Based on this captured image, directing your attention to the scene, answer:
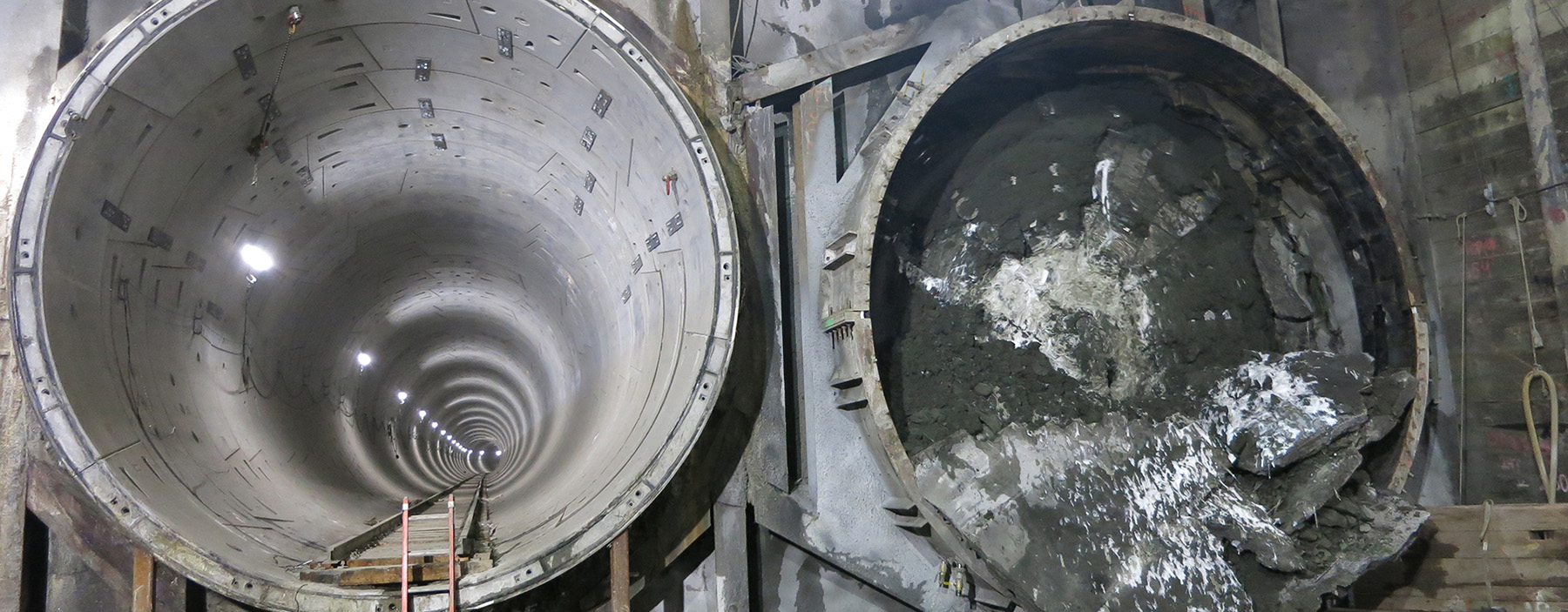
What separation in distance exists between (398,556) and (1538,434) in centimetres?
585

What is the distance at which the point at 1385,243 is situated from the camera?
393cm

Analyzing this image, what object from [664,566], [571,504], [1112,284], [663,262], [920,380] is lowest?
[664,566]

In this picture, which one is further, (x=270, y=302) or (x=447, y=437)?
(x=447, y=437)

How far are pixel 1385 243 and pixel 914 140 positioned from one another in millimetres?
2298

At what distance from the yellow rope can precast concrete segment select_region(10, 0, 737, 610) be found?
163 inches

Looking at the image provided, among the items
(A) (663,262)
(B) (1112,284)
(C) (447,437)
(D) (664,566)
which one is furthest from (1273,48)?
(C) (447,437)

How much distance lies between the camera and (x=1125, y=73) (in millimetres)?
4109

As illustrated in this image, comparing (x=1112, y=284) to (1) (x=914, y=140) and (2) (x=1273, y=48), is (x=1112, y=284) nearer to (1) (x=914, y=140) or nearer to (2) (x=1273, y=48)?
(1) (x=914, y=140)

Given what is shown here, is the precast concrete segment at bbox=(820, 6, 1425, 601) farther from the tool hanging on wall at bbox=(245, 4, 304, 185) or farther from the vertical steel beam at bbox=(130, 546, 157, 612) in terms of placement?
the vertical steel beam at bbox=(130, 546, 157, 612)

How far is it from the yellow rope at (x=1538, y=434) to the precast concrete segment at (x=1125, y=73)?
0.99m

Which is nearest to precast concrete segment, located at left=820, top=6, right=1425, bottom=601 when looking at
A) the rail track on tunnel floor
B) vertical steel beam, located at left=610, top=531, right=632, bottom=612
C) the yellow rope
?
the yellow rope

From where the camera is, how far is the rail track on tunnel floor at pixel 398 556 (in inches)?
141

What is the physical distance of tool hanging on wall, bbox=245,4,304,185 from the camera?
377cm

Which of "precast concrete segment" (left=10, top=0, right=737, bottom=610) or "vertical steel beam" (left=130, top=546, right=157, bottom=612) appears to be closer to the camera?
"precast concrete segment" (left=10, top=0, right=737, bottom=610)
